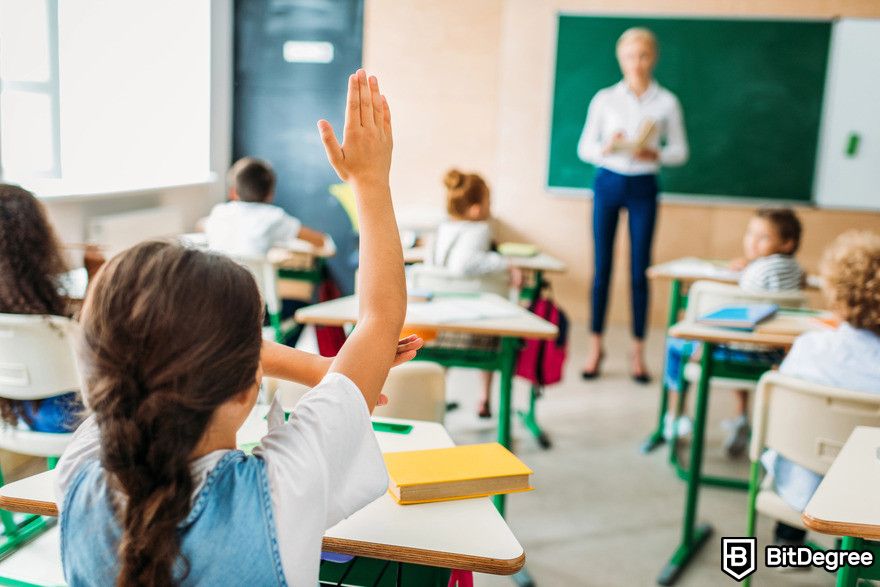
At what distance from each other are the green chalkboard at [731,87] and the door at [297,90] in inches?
64.5

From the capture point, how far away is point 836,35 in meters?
5.46

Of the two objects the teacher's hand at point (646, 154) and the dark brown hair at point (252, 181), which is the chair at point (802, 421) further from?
the dark brown hair at point (252, 181)

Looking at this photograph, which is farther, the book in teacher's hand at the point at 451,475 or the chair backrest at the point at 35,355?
the chair backrest at the point at 35,355

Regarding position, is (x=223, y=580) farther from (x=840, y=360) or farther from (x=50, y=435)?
(x=840, y=360)

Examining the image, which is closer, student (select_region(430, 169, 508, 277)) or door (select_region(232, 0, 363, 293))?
student (select_region(430, 169, 508, 277))

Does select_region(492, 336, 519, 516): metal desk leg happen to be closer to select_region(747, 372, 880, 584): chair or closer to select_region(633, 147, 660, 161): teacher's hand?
select_region(747, 372, 880, 584): chair

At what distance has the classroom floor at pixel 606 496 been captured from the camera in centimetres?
249

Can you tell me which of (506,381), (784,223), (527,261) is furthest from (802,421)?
(527,261)

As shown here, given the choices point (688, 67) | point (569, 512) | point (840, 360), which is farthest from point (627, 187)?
point (840, 360)

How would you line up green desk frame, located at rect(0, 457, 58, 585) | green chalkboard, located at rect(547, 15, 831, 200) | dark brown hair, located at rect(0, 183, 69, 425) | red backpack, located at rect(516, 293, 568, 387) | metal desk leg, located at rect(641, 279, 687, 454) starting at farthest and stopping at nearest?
1. green chalkboard, located at rect(547, 15, 831, 200)
2. metal desk leg, located at rect(641, 279, 687, 454)
3. red backpack, located at rect(516, 293, 568, 387)
4. green desk frame, located at rect(0, 457, 58, 585)
5. dark brown hair, located at rect(0, 183, 69, 425)

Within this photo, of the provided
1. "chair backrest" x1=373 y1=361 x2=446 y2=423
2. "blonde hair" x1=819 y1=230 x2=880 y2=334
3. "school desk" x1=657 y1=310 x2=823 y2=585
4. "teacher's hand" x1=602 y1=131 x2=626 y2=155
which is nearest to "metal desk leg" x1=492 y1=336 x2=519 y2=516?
"school desk" x1=657 y1=310 x2=823 y2=585

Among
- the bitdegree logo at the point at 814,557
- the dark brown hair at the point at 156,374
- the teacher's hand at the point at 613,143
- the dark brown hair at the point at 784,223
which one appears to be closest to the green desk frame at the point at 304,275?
the teacher's hand at the point at 613,143

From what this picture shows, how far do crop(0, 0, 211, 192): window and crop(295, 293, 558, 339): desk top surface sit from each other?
2263 millimetres

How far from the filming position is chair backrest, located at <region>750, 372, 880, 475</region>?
184 cm
